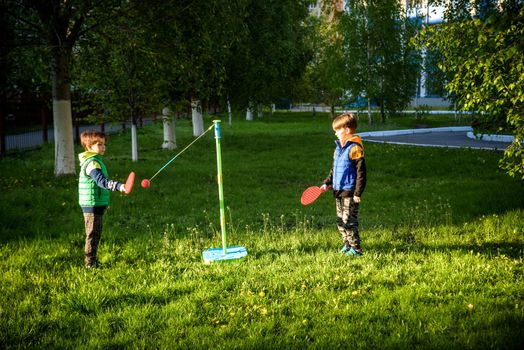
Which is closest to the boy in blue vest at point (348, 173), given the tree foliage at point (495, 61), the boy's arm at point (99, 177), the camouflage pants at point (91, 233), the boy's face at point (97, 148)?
the tree foliage at point (495, 61)

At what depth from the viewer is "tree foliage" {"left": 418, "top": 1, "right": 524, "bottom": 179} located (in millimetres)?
7254

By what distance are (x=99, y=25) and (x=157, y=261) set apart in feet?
32.1

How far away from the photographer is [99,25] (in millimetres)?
14523

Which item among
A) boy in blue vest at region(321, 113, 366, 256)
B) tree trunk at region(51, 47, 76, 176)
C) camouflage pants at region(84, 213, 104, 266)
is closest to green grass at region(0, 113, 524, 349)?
camouflage pants at region(84, 213, 104, 266)

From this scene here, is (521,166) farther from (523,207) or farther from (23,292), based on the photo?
(23,292)

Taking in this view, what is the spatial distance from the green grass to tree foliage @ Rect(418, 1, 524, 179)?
6.39ft

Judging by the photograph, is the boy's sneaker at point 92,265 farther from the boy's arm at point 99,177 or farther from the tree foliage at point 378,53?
the tree foliage at point 378,53

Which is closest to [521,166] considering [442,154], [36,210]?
[36,210]

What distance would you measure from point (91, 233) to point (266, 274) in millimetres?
2406

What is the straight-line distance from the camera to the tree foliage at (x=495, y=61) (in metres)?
7.25

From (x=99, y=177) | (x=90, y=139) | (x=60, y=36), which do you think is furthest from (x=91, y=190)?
(x=60, y=36)

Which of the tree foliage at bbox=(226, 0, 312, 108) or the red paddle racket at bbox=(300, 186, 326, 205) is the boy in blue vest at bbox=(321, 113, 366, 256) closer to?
the red paddle racket at bbox=(300, 186, 326, 205)

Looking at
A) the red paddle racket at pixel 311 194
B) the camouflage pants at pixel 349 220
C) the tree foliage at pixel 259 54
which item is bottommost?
the camouflage pants at pixel 349 220

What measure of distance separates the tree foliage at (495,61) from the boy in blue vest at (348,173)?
2.31 m
